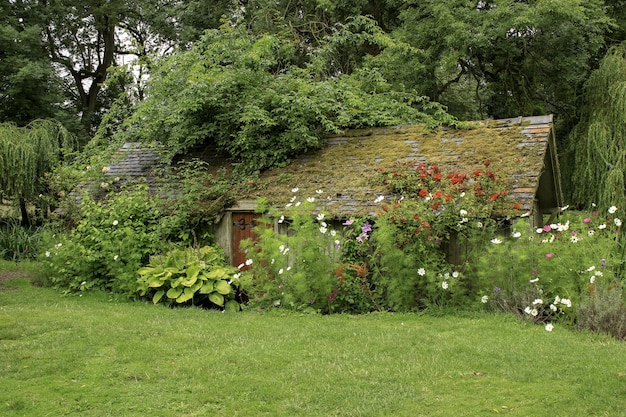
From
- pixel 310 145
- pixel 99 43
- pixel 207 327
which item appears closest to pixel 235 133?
pixel 310 145

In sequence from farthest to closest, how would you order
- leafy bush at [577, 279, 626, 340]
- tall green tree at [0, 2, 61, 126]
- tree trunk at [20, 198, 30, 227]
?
tall green tree at [0, 2, 61, 126]
tree trunk at [20, 198, 30, 227]
leafy bush at [577, 279, 626, 340]

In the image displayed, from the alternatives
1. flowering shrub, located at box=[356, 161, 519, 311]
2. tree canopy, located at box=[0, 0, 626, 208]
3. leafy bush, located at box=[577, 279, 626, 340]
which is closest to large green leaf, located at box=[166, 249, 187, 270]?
tree canopy, located at box=[0, 0, 626, 208]

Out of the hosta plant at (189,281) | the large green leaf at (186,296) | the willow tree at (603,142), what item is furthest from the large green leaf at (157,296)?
the willow tree at (603,142)

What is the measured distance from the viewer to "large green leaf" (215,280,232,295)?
30.2 feet

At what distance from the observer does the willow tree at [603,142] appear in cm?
1356

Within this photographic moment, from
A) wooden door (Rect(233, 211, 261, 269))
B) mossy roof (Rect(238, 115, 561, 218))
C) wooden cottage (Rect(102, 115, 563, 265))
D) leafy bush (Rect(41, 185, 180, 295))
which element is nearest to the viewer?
mossy roof (Rect(238, 115, 561, 218))

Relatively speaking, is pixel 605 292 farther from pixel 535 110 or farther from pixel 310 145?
pixel 535 110

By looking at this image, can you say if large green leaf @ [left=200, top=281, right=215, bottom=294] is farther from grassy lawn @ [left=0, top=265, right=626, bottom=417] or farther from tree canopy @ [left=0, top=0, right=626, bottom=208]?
tree canopy @ [left=0, top=0, right=626, bottom=208]

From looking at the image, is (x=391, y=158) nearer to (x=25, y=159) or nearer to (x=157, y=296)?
(x=157, y=296)

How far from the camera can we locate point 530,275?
7.90 metres

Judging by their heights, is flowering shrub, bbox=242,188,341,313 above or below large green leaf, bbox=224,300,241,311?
above

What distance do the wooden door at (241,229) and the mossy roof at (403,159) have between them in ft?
1.19

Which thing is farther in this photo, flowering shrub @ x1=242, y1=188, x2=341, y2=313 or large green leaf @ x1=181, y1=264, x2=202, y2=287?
large green leaf @ x1=181, y1=264, x2=202, y2=287

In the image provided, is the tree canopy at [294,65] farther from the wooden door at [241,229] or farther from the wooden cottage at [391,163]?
the wooden door at [241,229]
